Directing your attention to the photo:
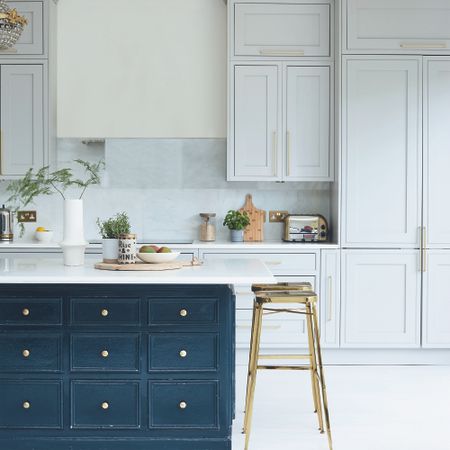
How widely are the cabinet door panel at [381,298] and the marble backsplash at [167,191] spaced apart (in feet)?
2.29

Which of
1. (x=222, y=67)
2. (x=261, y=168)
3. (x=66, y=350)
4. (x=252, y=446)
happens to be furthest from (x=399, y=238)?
(x=66, y=350)

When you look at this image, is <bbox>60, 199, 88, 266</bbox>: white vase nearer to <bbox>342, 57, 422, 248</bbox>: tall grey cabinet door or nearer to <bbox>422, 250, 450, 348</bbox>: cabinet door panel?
<bbox>342, 57, 422, 248</bbox>: tall grey cabinet door

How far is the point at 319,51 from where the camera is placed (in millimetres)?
5148

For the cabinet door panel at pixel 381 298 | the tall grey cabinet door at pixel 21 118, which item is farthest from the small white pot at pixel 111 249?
the cabinet door panel at pixel 381 298

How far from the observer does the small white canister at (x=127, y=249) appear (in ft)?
10.8

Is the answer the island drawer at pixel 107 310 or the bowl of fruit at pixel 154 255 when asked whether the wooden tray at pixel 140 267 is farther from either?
the island drawer at pixel 107 310

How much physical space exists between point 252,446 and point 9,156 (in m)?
2.93

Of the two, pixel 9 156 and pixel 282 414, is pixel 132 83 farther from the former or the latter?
pixel 282 414

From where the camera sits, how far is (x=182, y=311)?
3.12 m

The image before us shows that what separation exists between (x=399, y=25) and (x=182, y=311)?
297 centimetres

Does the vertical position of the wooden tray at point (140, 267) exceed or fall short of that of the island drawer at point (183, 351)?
it exceeds it

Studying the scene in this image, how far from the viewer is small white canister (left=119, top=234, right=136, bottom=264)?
3.30 m

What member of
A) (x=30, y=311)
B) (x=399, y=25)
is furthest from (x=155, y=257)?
(x=399, y=25)

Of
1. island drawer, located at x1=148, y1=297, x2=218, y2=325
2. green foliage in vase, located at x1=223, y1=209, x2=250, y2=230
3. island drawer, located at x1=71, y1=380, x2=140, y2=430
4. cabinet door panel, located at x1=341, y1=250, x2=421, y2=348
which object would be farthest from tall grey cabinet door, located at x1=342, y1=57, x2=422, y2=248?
island drawer, located at x1=71, y1=380, x2=140, y2=430
